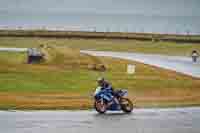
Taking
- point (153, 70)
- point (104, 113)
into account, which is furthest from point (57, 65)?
point (104, 113)

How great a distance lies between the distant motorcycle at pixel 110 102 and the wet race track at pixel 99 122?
0.25 metres

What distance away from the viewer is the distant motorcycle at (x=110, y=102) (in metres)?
21.8

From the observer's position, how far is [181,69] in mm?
45406

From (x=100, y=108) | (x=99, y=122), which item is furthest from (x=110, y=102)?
(x=99, y=122)

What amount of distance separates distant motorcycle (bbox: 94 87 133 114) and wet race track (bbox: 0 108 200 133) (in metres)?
0.25

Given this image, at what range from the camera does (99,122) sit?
19109 millimetres

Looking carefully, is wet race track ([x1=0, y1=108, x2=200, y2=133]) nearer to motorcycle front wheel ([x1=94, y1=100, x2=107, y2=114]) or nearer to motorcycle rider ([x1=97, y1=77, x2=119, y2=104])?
motorcycle front wheel ([x1=94, y1=100, x2=107, y2=114])

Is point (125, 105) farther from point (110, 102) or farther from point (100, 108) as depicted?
point (100, 108)

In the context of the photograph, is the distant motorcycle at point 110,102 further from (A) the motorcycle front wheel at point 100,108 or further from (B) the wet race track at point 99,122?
(B) the wet race track at point 99,122

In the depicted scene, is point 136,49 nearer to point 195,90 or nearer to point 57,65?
point 57,65

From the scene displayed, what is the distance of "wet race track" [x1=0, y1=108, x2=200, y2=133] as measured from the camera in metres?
17.5

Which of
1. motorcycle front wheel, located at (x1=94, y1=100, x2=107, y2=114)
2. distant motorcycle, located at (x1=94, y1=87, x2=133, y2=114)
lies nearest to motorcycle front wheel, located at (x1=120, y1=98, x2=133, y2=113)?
distant motorcycle, located at (x1=94, y1=87, x2=133, y2=114)

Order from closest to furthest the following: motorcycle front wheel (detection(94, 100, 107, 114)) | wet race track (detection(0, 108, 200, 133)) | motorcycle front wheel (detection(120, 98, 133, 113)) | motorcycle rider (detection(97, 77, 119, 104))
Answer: wet race track (detection(0, 108, 200, 133)) → motorcycle front wheel (detection(94, 100, 107, 114)) → motorcycle rider (detection(97, 77, 119, 104)) → motorcycle front wheel (detection(120, 98, 133, 113))

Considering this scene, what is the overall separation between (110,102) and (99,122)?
3048 mm
